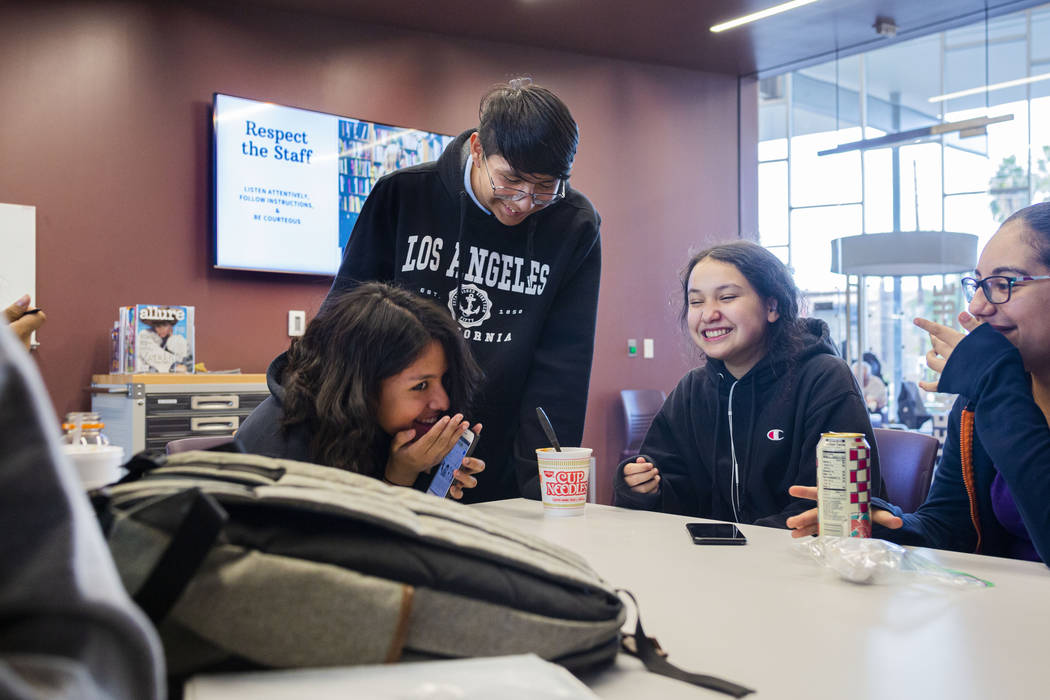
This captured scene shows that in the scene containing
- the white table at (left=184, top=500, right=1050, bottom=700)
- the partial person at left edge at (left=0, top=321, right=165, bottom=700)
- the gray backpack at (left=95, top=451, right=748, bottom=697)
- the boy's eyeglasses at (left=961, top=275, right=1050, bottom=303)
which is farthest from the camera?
the boy's eyeglasses at (left=961, top=275, right=1050, bottom=303)

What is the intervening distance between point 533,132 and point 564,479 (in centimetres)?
67

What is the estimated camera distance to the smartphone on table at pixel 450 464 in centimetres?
141

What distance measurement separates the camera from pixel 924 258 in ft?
17.0

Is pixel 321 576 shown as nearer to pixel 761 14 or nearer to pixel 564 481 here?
pixel 564 481

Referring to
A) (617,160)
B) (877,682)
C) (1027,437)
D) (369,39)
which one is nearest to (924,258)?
(617,160)

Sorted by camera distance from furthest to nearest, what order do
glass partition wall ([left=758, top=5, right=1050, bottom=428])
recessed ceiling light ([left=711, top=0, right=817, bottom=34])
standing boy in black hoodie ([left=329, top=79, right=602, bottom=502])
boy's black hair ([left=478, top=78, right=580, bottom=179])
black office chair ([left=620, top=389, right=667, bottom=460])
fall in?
glass partition wall ([left=758, top=5, right=1050, bottom=428])
black office chair ([left=620, top=389, right=667, bottom=460])
recessed ceiling light ([left=711, top=0, right=817, bottom=34])
standing boy in black hoodie ([left=329, top=79, right=602, bottom=502])
boy's black hair ([left=478, top=78, right=580, bottom=179])

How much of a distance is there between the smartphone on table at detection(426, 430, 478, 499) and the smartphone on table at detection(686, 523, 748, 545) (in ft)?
1.36

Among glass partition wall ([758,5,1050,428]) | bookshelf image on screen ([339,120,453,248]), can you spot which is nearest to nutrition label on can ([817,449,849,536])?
bookshelf image on screen ([339,120,453,248])

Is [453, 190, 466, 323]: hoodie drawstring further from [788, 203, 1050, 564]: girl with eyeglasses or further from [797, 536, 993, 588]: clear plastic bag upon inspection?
[797, 536, 993, 588]: clear plastic bag

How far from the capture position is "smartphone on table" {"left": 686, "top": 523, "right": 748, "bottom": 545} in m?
1.14

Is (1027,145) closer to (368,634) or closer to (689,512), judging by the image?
(689,512)

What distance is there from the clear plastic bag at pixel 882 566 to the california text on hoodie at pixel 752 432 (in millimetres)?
555

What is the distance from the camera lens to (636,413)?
4.71m

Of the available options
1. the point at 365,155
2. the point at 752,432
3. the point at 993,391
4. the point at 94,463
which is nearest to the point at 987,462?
the point at 993,391
